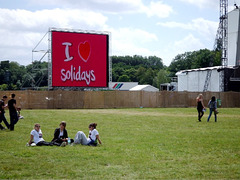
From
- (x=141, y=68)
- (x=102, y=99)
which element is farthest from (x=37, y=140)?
(x=141, y=68)

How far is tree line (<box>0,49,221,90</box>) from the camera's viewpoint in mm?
110500

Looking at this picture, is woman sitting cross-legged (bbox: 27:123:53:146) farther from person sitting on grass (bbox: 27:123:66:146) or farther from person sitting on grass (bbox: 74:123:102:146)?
person sitting on grass (bbox: 74:123:102:146)

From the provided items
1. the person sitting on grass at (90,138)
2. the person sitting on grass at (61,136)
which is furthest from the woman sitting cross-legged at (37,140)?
the person sitting on grass at (90,138)

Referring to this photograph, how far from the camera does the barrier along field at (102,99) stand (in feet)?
154

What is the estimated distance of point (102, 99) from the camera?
50.1 meters

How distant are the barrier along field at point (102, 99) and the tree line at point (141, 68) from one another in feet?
169

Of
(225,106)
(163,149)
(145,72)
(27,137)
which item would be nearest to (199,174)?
(163,149)

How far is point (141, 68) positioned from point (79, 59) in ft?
365

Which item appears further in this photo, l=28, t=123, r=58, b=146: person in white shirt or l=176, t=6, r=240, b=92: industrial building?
l=176, t=6, r=240, b=92: industrial building

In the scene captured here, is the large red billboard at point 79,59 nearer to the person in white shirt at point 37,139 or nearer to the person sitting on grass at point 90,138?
the person in white shirt at point 37,139

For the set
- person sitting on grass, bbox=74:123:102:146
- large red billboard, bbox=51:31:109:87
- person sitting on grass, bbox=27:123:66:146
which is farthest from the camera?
large red billboard, bbox=51:31:109:87

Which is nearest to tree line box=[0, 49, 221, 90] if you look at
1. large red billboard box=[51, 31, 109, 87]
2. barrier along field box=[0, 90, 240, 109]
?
barrier along field box=[0, 90, 240, 109]

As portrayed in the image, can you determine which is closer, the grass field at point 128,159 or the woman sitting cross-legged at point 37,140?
the grass field at point 128,159

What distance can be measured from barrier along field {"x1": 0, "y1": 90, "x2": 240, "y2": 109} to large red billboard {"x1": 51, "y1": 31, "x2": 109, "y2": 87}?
2283 millimetres
